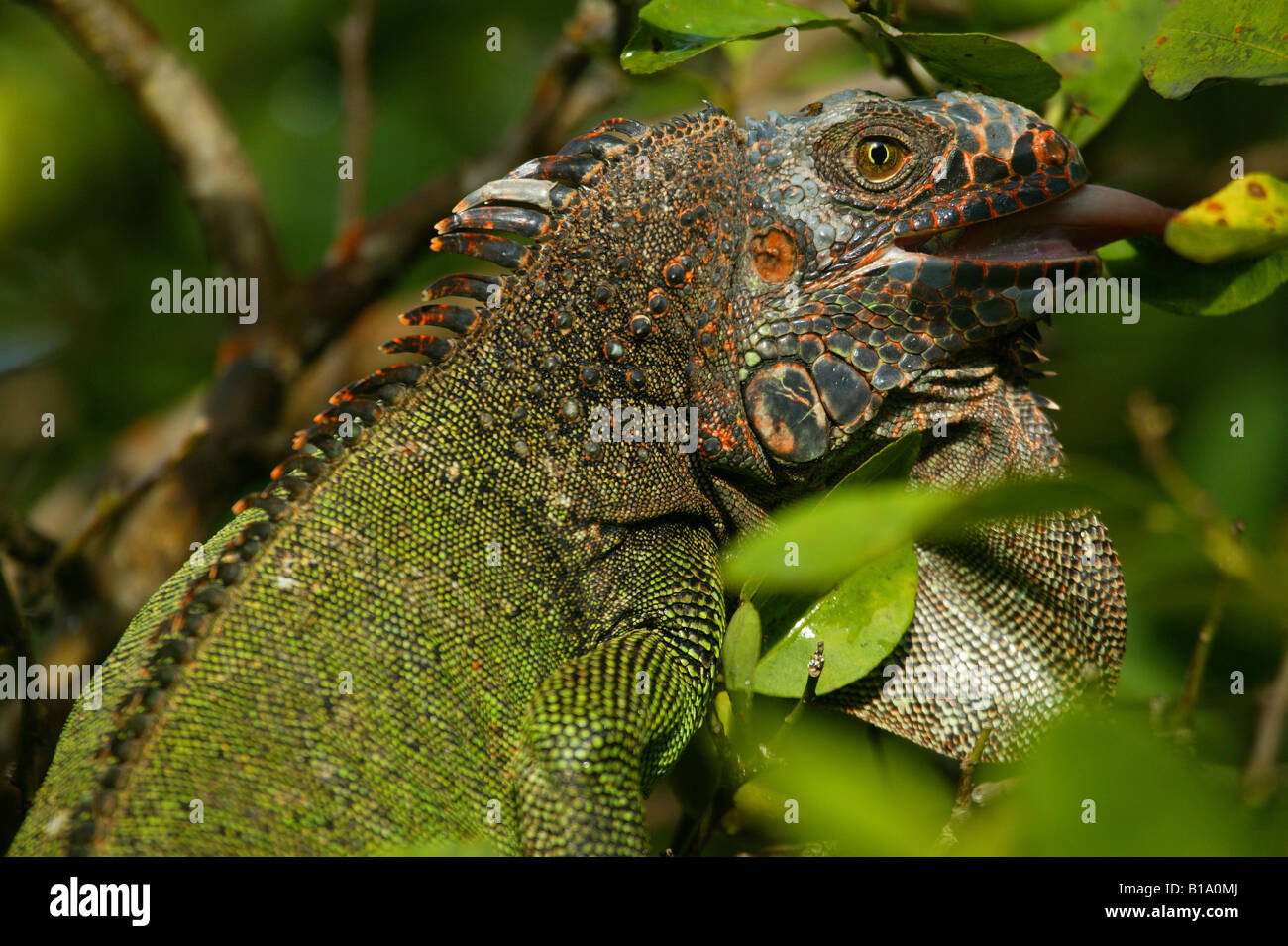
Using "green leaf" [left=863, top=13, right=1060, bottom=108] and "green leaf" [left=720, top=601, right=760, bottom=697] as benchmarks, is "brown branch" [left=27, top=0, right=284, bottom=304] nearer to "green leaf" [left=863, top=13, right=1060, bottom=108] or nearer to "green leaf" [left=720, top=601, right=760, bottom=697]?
"green leaf" [left=863, top=13, right=1060, bottom=108]

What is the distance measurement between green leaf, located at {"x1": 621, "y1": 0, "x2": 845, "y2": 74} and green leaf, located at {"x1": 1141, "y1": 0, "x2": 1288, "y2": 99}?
1.06 m

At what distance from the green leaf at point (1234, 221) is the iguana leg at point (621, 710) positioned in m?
1.92

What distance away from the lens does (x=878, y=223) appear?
409 centimetres

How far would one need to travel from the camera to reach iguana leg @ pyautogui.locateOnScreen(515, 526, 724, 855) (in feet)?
11.3

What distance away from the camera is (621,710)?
3.52 metres

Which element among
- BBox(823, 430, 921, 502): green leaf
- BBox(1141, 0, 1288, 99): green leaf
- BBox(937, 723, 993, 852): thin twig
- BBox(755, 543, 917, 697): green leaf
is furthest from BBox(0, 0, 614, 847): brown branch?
BBox(937, 723, 993, 852): thin twig

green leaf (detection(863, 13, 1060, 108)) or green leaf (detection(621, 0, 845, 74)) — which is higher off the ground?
green leaf (detection(621, 0, 845, 74))

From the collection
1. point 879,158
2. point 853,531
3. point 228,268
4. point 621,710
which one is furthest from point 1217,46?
point 228,268

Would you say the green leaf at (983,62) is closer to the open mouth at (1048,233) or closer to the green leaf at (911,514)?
the open mouth at (1048,233)

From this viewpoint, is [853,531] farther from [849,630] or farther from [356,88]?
[356,88]

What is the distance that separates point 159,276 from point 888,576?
7773 mm

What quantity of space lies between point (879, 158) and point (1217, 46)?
1.15 m

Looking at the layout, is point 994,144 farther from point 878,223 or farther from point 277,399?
point 277,399

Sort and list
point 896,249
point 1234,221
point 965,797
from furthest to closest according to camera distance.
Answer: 1. point 896,249
2. point 965,797
3. point 1234,221
